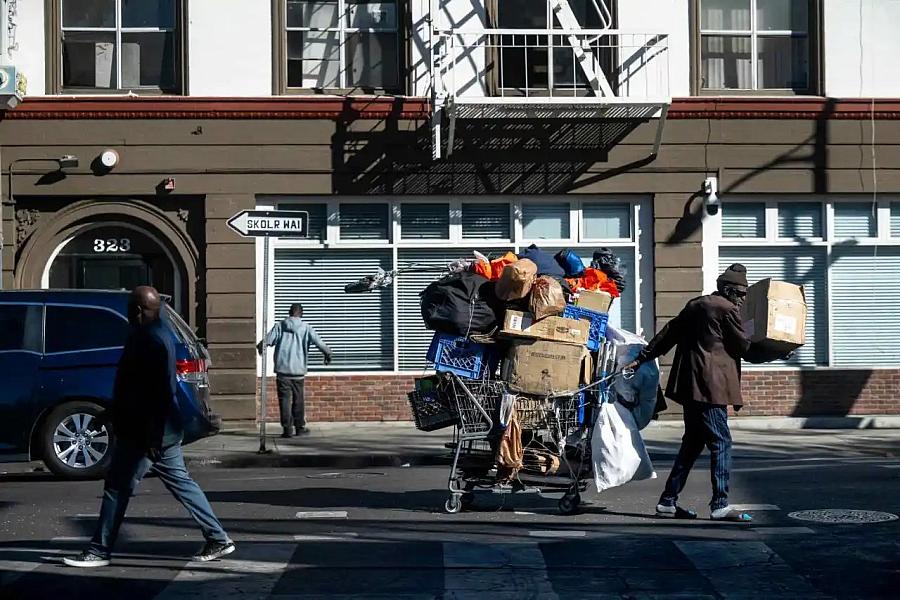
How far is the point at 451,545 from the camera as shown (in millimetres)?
8781

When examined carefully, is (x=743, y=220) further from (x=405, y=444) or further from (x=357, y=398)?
(x=405, y=444)

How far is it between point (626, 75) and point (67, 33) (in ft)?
26.8

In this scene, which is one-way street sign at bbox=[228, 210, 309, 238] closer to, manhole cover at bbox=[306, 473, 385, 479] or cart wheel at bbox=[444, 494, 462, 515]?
manhole cover at bbox=[306, 473, 385, 479]

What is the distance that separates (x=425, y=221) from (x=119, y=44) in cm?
516

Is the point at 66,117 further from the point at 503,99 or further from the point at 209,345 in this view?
the point at 503,99

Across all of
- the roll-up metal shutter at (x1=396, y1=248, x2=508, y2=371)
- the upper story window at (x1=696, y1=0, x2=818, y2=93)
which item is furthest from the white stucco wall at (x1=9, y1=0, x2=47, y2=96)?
the upper story window at (x1=696, y1=0, x2=818, y2=93)

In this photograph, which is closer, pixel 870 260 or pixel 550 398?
pixel 550 398

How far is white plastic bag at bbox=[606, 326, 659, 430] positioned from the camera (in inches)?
403

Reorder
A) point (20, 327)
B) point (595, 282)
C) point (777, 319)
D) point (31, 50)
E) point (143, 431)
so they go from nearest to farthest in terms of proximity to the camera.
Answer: point (143, 431) < point (595, 282) < point (777, 319) < point (20, 327) < point (31, 50)

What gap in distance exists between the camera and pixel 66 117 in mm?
18438

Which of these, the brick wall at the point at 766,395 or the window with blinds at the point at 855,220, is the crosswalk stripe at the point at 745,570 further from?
the window with blinds at the point at 855,220

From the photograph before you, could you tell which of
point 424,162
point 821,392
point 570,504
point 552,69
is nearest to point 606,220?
point 552,69

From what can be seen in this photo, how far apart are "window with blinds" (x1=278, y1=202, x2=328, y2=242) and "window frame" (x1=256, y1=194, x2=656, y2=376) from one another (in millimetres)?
48

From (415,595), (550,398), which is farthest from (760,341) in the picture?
(415,595)
